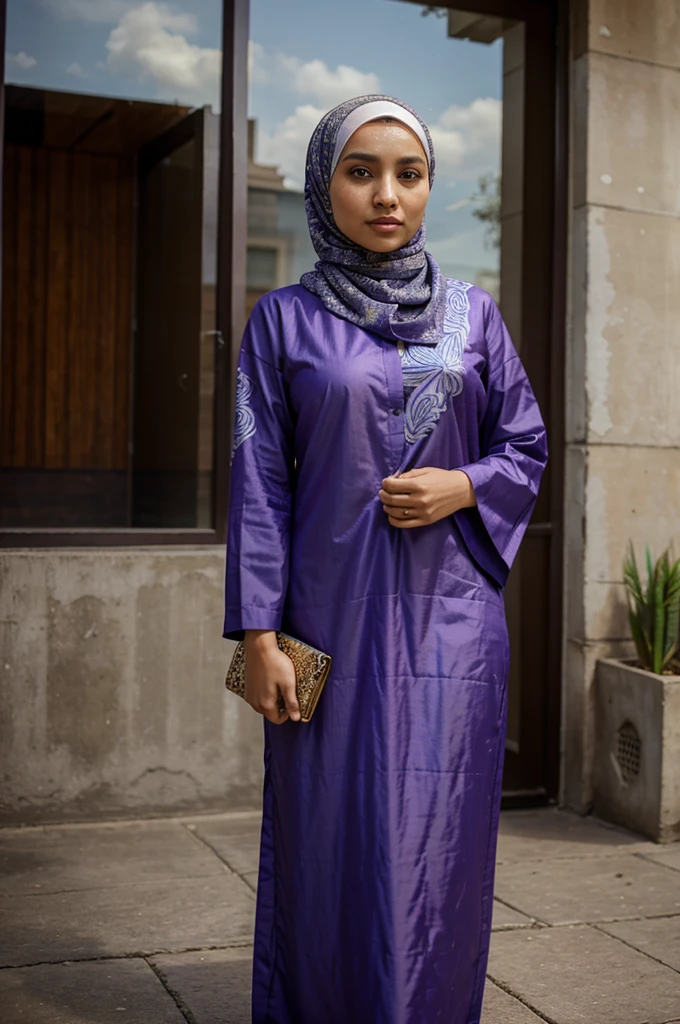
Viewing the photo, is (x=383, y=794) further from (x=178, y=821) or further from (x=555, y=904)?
(x=178, y=821)

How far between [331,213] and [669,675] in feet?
9.26

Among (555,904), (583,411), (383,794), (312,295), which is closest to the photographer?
(383,794)

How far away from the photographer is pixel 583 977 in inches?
128

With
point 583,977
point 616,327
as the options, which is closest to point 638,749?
point 583,977

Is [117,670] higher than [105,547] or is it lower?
lower

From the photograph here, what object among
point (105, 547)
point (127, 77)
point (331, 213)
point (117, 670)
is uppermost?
point (127, 77)

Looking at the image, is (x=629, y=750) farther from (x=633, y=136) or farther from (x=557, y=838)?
(x=633, y=136)

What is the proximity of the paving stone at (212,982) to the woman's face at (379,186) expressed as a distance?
1900 mm

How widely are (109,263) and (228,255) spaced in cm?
138

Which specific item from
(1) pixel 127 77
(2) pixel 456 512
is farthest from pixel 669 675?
(1) pixel 127 77

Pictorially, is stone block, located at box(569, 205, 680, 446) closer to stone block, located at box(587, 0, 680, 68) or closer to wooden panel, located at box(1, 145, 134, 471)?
stone block, located at box(587, 0, 680, 68)

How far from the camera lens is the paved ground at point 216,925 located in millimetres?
3039

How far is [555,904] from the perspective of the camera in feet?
12.7

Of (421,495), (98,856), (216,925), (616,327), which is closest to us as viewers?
(421,495)
